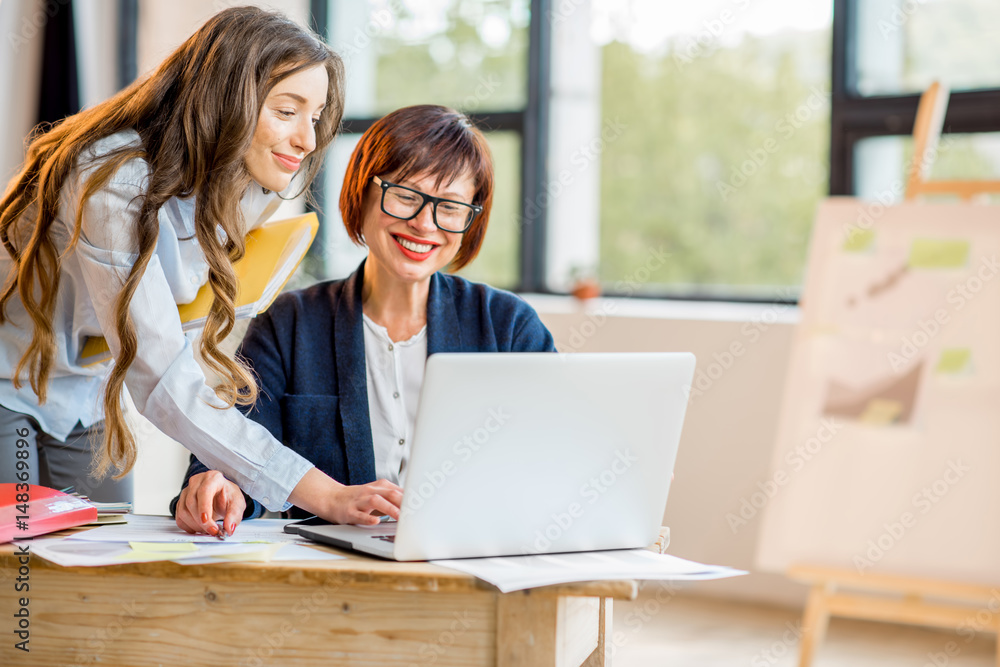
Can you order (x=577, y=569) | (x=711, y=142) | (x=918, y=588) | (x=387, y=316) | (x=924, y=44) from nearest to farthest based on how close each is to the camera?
(x=577, y=569) → (x=387, y=316) → (x=918, y=588) → (x=924, y=44) → (x=711, y=142)

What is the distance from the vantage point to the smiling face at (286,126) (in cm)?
129

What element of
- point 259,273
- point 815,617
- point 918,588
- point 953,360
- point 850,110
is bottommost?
point 815,617

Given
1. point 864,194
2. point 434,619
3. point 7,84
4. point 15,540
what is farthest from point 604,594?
point 7,84

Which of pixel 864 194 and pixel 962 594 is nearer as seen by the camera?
pixel 962 594

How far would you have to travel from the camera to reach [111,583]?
101 cm

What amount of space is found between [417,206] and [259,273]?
28 centimetres

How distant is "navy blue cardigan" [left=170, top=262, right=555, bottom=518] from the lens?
5.06 ft

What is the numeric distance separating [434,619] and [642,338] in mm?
2128

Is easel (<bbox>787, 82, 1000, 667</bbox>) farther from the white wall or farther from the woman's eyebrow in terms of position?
the white wall

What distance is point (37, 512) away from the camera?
1.10 m

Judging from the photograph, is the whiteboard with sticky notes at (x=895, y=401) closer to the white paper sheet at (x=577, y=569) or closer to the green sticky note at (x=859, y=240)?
the green sticky note at (x=859, y=240)

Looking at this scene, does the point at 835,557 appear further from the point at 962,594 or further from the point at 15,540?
the point at 15,540

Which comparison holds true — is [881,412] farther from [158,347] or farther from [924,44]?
[158,347]

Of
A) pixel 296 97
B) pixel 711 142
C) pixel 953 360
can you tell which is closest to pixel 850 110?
pixel 711 142
